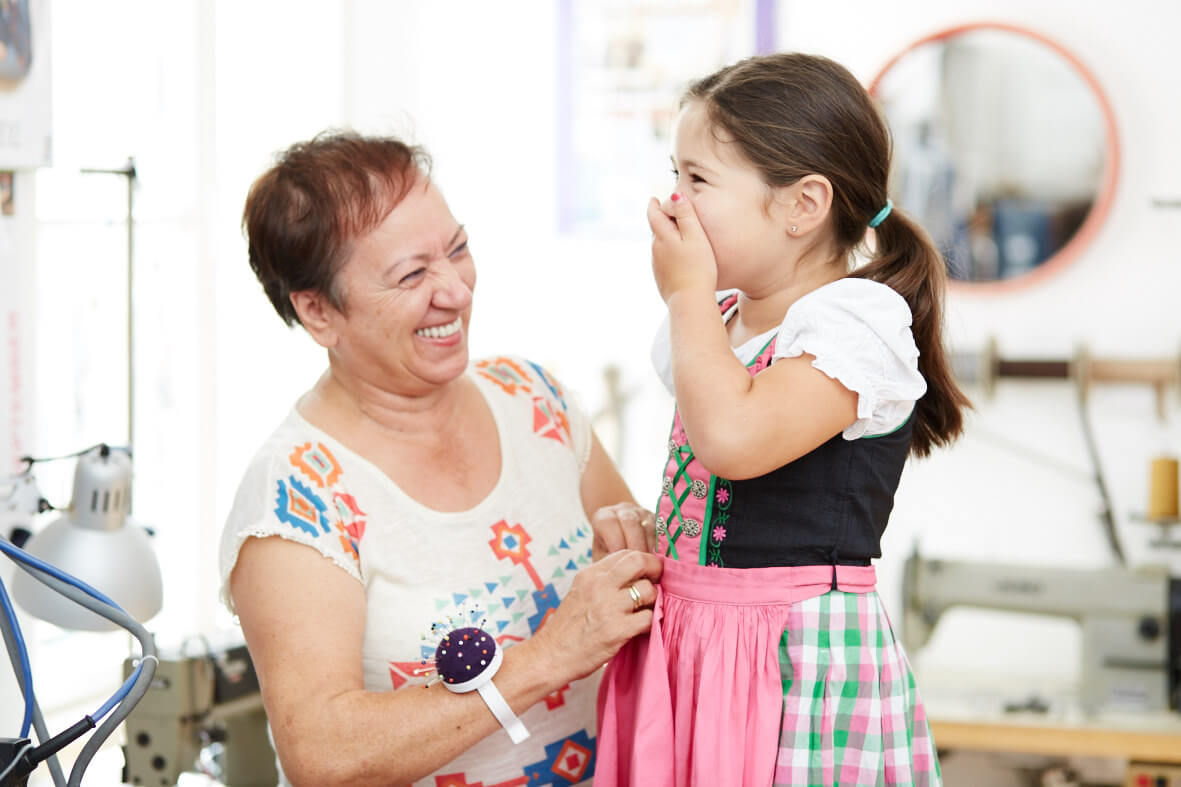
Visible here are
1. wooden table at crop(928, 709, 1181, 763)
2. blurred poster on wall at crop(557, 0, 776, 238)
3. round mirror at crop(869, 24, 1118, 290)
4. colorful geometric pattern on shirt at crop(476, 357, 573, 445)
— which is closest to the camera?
colorful geometric pattern on shirt at crop(476, 357, 573, 445)

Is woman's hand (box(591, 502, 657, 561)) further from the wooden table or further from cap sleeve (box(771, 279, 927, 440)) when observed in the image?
the wooden table

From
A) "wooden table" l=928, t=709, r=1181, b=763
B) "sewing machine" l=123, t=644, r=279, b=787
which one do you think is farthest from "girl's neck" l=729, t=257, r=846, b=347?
"wooden table" l=928, t=709, r=1181, b=763

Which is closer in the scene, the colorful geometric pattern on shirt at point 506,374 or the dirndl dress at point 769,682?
the dirndl dress at point 769,682

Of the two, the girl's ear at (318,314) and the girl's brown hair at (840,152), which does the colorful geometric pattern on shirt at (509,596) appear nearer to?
the girl's ear at (318,314)

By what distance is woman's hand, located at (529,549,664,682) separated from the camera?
133 centimetres

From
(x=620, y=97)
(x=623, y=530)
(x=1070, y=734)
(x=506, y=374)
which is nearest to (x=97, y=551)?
(x=506, y=374)

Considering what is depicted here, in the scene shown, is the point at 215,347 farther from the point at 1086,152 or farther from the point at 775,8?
the point at 1086,152

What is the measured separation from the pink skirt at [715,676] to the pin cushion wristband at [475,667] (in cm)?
12

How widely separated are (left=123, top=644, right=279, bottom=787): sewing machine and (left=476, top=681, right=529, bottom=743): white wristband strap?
2.34 feet

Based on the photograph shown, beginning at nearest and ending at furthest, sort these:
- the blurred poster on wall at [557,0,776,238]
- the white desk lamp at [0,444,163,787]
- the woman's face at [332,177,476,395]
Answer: the woman's face at [332,177,476,395]
the white desk lamp at [0,444,163,787]
the blurred poster on wall at [557,0,776,238]

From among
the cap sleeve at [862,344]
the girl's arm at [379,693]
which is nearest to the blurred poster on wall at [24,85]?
the girl's arm at [379,693]

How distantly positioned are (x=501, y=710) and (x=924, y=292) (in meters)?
0.62

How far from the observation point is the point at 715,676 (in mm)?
1269

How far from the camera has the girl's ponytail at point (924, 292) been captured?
130cm
